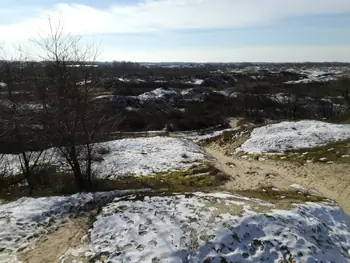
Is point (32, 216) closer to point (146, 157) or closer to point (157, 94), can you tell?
point (146, 157)

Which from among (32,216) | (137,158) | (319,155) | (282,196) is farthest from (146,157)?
(32,216)

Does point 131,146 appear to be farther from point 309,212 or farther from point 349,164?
point 309,212

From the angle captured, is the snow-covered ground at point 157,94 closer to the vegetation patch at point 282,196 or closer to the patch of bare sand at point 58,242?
the vegetation patch at point 282,196

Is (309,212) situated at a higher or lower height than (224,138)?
higher

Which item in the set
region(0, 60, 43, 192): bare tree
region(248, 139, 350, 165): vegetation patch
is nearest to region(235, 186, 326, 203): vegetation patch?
region(248, 139, 350, 165): vegetation patch

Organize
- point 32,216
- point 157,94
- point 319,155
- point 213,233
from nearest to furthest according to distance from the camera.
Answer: point 213,233
point 32,216
point 319,155
point 157,94

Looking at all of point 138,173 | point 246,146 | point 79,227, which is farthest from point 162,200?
point 246,146
